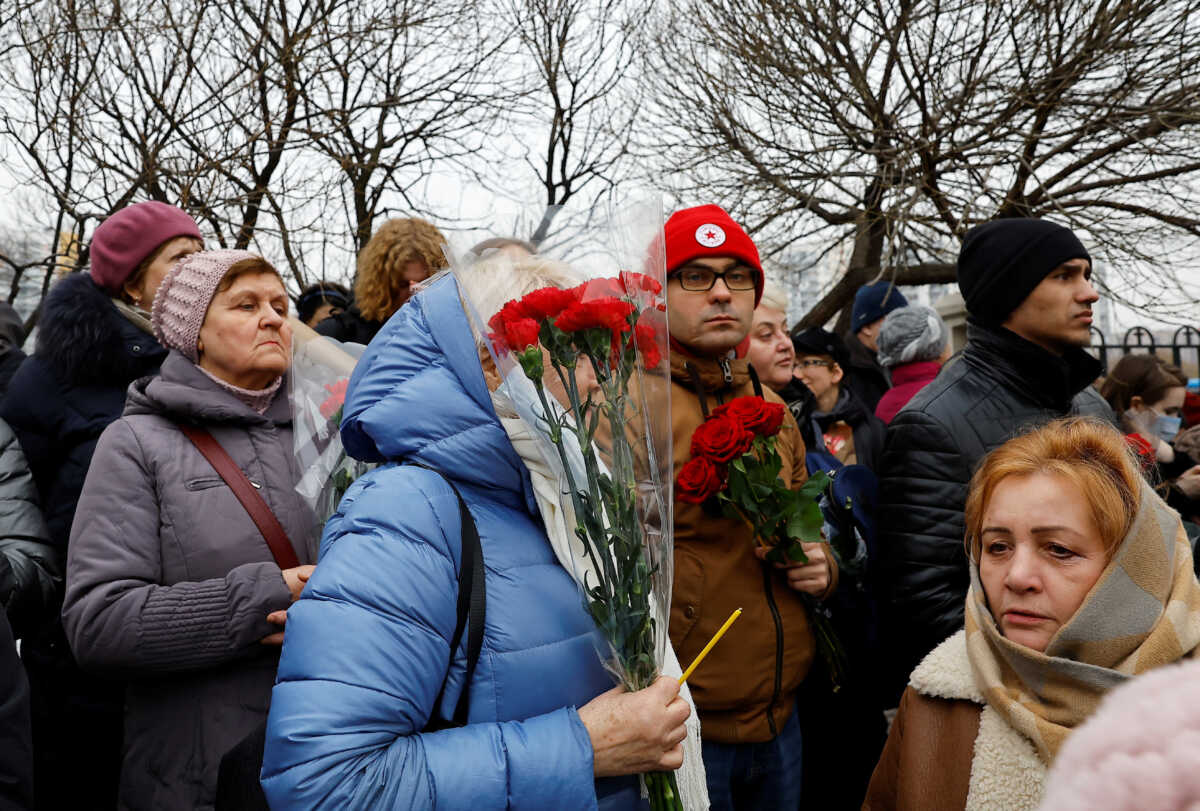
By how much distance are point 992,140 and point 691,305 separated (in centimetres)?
578

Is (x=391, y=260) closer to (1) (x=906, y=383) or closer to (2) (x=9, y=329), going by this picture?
(2) (x=9, y=329)

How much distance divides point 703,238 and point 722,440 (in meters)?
0.70

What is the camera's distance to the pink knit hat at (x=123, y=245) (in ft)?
9.80

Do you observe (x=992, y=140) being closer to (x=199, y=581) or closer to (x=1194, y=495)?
(x=1194, y=495)

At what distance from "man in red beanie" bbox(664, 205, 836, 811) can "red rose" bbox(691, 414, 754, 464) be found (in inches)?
5.5

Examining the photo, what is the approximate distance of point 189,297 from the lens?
2480mm

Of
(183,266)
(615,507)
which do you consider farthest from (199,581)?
(615,507)

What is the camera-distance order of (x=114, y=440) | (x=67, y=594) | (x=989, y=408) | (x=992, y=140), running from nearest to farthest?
(x=67, y=594) < (x=114, y=440) < (x=989, y=408) < (x=992, y=140)

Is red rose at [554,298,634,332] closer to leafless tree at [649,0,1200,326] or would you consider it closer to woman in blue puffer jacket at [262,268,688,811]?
woman in blue puffer jacket at [262,268,688,811]

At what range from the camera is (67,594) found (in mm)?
2035

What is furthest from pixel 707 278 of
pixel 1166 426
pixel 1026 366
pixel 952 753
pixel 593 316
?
pixel 1166 426

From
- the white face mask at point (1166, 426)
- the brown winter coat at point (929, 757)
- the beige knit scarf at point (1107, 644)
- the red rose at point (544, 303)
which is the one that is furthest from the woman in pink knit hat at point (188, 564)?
the white face mask at point (1166, 426)

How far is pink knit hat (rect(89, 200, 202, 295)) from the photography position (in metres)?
2.99

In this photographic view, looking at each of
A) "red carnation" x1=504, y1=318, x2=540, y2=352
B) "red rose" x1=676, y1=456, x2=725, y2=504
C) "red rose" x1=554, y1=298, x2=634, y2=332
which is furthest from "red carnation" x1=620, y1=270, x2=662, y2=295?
"red rose" x1=676, y1=456, x2=725, y2=504
